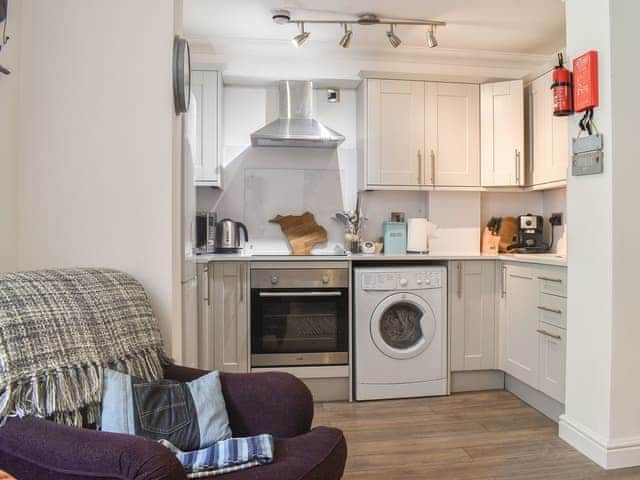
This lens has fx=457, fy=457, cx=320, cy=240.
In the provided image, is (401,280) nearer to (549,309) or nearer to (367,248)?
(367,248)

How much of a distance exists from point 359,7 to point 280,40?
31.1 inches

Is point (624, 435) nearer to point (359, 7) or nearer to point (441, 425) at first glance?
point (441, 425)

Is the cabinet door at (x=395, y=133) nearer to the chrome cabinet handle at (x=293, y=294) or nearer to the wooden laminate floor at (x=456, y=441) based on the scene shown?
the chrome cabinet handle at (x=293, y=294)

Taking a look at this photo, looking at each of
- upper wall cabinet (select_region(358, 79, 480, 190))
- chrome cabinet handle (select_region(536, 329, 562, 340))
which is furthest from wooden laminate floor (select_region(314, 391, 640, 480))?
upper wall cabinet (select_region(358, 79, 480, 190))

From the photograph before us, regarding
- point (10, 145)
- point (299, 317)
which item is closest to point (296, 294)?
point (299, 317)

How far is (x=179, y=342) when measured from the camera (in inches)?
77.2

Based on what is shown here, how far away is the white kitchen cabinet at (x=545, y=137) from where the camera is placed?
3.15m

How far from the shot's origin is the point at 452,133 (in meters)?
3.53

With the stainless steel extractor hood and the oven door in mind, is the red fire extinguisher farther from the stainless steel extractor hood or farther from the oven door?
the oven door

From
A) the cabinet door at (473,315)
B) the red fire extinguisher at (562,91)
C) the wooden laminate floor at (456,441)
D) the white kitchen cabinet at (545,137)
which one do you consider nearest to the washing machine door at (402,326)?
the cabinet door at (473,315)

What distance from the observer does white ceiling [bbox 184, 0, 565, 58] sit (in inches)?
114

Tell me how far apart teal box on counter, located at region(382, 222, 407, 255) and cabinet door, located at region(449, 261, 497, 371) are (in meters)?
0.53

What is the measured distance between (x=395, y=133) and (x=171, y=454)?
2.93m

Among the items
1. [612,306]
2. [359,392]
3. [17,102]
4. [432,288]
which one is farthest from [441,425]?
[17,102]
